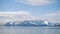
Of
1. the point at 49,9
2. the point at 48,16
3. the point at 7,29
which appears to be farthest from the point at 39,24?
the point at 7,29

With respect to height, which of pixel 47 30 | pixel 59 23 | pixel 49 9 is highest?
pixel 49 9

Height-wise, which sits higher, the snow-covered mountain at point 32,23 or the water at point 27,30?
the snow-covered mountain at point 32,23

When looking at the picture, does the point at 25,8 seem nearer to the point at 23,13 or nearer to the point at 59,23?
the point at 23,13

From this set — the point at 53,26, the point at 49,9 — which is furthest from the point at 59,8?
the point at 53,26

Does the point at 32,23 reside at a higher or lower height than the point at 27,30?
higher

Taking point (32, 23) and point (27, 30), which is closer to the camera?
point (32, 23)

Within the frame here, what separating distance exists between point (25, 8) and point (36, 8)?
0.67 feet

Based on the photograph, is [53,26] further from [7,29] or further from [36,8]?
[7,29]

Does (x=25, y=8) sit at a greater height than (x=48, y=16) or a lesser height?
greater

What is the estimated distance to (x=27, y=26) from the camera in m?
1.67

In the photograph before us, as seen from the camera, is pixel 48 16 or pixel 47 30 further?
pixel 47 30

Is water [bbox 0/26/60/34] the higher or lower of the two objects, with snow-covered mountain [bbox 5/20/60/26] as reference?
lower

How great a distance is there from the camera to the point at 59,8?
1.69 m

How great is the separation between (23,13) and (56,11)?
24.0 inches
